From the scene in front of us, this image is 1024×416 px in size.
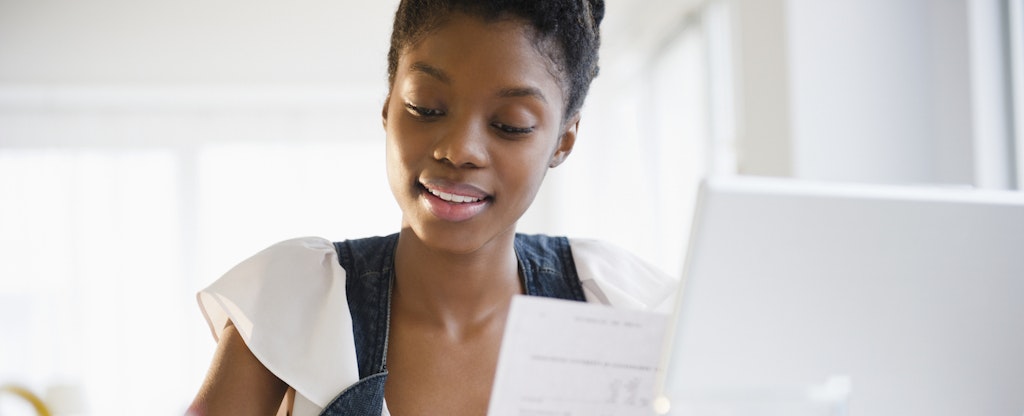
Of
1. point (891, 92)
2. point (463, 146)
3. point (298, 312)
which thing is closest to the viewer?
point (463, 146)

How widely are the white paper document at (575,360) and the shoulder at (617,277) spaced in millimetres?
437

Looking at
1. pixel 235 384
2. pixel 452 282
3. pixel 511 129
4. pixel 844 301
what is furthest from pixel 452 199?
pixel 844 301

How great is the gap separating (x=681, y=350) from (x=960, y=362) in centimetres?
28

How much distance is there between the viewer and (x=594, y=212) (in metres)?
5.63

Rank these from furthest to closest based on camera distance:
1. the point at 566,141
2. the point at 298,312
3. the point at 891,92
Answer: the point at 891,92, the point at 566,141, the point at 298,312

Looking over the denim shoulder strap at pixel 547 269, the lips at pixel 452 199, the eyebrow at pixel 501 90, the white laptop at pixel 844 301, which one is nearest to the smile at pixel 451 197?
the lips at pixel 452 199

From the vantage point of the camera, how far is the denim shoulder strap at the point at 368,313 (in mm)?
1096

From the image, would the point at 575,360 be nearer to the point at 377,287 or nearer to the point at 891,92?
the point at 377,287

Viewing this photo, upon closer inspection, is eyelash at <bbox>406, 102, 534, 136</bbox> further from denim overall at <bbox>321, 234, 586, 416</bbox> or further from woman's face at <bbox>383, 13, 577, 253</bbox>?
denim overall at <bbox>321, 234, 586, 416</bbox>

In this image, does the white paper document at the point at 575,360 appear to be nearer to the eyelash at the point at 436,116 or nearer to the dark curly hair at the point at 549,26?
the eyelash at the point at 436,116

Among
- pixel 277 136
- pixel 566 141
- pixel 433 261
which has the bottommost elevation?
pixel 433 261

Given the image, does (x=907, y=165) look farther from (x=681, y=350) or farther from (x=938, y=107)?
(x=681, y=350)

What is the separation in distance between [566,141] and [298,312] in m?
0.42

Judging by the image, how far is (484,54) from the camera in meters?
1.06
